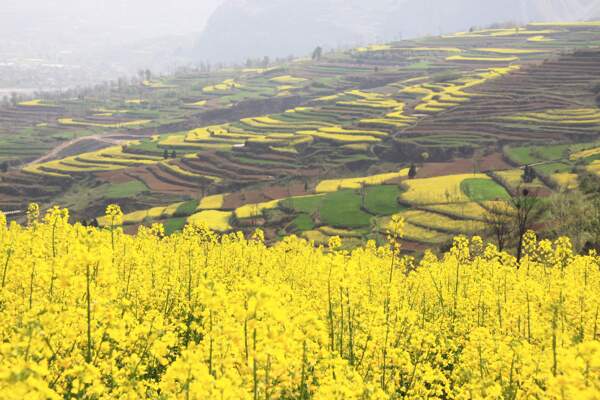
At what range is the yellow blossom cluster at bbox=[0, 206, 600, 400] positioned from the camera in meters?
8.23

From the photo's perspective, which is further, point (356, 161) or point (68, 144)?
point (68, 144)

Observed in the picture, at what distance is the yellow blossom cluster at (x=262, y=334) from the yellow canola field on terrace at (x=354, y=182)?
71333 millimetres

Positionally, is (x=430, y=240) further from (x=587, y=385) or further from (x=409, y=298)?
(x=587, y=385)

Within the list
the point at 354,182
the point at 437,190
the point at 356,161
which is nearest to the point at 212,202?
the point at 354,182

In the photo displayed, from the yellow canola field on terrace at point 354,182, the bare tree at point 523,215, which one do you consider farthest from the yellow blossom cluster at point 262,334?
the yellow canola field on terrace at point 354,182

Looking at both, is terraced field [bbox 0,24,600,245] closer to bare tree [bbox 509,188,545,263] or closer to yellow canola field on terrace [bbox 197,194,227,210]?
yellow canola field on terrace [bbox 197,194,227,210]

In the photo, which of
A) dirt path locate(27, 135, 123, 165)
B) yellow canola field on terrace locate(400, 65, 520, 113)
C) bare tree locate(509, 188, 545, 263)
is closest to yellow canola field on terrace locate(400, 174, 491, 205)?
bare tree locate(509, 188, 545, 263)

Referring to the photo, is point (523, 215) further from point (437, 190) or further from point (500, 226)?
point (437, 190)

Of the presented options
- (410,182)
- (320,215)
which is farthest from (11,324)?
(410,182)

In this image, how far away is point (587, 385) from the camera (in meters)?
8.02

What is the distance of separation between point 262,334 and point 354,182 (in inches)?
3485

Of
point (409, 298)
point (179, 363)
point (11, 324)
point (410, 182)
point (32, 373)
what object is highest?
point (32, 373)

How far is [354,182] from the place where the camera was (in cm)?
9675

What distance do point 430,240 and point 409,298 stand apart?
149 ft
